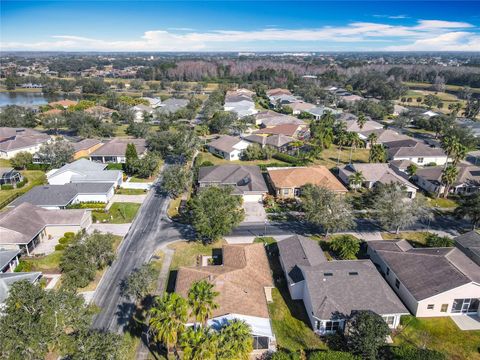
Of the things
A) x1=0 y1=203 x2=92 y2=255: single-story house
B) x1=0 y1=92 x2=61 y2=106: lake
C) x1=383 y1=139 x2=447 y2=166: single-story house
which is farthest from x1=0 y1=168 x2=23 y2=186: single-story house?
x1=0 y1=92 x2=61 y2=106: lake

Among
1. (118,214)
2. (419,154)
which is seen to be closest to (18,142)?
(118,214)

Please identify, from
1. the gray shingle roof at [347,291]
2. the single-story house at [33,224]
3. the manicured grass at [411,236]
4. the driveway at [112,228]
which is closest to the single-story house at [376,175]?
the manicured grass at [411,236]

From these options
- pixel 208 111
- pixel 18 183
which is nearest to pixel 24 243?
pixel 18 183

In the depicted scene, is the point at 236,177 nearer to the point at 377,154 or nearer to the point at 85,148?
the point at 377,154

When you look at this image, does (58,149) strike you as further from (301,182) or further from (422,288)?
(422,288)

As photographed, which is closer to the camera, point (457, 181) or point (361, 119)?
point (457, 181)

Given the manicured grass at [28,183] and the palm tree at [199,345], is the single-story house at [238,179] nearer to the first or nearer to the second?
the manicured grass at [28,183]
